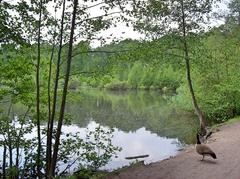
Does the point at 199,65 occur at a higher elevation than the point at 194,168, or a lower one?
higher

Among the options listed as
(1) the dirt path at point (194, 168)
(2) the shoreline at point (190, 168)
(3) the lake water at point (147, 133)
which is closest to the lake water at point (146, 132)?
(3) the lake water at point (147, 133)

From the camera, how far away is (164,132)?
3131 cm

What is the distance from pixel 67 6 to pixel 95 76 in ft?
9.30

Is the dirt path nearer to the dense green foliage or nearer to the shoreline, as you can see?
the shoreline

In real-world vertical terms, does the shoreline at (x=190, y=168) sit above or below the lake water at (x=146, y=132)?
above

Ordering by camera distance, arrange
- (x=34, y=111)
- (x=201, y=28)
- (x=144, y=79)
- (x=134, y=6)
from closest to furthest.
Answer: (x=134, y=6)
(x=34, y=111)
(x=201, y=28)
(x=144, y=79)

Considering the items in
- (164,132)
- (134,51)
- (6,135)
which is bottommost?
(164,132)

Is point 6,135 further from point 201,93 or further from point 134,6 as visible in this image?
point 201,93

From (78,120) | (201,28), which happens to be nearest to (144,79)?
(78,120)

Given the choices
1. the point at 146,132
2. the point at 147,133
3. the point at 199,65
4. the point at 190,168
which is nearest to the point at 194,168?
the point at 190,168

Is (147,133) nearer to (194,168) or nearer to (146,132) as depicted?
(146,132)

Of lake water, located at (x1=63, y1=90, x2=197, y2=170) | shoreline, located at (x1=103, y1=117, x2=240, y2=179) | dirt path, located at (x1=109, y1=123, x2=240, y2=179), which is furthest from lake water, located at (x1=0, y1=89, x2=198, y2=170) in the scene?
dirt path, located at (x1=109, y1=123, x2=240, y2=179)

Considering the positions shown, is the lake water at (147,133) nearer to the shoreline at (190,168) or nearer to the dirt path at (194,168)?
the shoreline at (190,168)

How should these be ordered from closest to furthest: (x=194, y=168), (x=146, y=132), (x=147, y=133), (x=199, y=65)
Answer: (x=194, y=168), (x=199, y=65), (x=147, y=133), (x=146, y=132)
